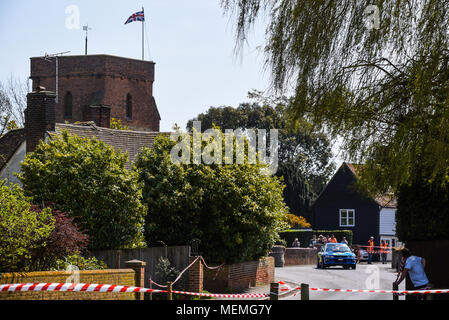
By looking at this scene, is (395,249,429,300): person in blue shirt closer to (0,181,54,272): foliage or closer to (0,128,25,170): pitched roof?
(0,181,54,272): foliage

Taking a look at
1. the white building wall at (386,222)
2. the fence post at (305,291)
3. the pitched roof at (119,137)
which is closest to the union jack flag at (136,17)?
the white building wall at (386,222)

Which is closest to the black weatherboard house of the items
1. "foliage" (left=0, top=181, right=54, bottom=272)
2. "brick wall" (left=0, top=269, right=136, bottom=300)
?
"brick wall" (left=0, top=269, right=136, bottom=300)

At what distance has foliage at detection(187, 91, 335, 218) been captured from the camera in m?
67.1

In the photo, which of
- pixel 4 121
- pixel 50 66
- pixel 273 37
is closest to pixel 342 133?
pixel 273 37

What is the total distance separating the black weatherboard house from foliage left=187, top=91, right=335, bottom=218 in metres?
3.13

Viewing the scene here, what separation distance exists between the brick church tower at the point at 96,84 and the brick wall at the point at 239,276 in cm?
3938

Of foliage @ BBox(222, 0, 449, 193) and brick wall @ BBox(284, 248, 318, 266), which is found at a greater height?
foliage @ BBox(222, 0, 449, 193)

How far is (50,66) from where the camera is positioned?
65250 mm

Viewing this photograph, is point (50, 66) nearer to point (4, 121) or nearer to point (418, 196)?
point (4, 121)

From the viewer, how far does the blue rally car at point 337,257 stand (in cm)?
3634

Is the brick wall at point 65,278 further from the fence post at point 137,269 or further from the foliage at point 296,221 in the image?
the foliage at point 296,221

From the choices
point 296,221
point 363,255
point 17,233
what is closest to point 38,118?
point 17,233

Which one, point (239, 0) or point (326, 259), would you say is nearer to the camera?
point (239, 0)

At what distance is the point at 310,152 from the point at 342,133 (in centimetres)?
6174
